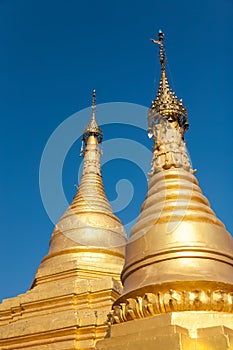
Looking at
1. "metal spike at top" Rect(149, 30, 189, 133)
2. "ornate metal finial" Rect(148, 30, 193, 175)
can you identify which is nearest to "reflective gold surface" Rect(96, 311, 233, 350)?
"ornate metal finial" Rect(148, 30, 193, 175)

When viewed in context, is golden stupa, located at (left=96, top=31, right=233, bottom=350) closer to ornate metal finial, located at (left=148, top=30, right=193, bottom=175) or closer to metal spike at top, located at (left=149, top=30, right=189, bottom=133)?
ornate metal finial, located at (left=148, top=30, right=193, bottom=175)

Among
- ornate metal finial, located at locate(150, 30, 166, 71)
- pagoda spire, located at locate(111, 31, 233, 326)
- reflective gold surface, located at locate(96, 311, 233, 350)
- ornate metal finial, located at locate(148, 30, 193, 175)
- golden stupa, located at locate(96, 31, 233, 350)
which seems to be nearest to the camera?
reflective gold surface, located at locate(96, 311, 233, 350)

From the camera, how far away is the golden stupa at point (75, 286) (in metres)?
10.4

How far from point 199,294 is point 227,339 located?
26.7 inches

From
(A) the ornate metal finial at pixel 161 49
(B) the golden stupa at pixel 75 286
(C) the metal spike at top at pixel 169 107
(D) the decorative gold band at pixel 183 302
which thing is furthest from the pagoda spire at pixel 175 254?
(B) the golden stupa at pixel 75 286

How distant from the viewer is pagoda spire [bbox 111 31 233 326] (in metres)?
5.22

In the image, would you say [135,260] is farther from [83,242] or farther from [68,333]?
[83,242]

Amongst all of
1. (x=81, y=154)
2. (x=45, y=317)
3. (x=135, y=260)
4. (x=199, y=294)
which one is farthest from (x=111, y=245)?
(x=199, y=294)

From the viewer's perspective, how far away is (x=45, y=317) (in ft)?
36.1

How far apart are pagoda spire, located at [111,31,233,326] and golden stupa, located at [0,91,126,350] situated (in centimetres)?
446

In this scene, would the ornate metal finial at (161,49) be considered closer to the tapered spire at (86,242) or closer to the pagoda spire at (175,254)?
the pagoda spire at (175,254)

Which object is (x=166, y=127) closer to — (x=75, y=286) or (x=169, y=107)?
(x=169, y=107)

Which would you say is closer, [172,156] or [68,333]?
[172,156]

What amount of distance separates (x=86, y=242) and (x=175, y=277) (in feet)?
25.9
